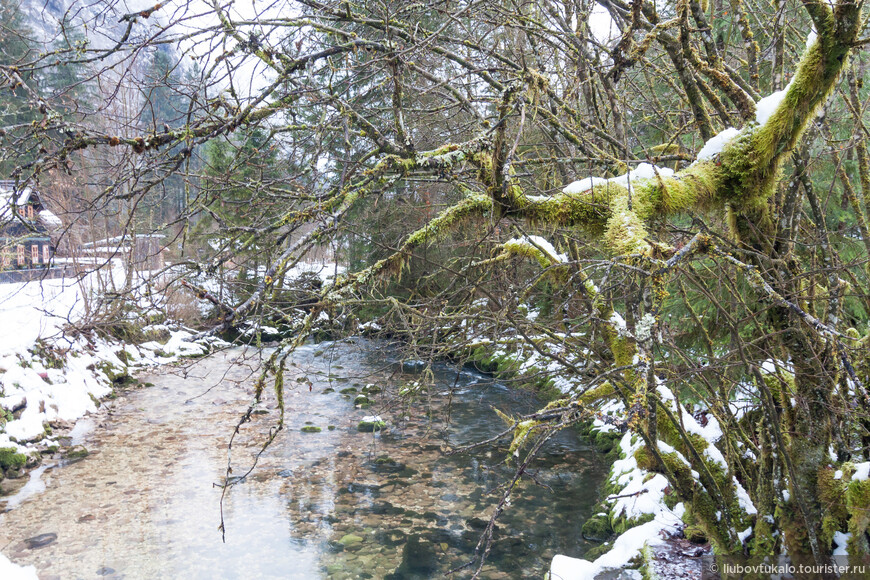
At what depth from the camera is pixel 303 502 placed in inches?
304

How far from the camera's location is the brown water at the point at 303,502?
244 inches

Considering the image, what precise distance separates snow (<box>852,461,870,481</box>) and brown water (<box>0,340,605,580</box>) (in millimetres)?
2506

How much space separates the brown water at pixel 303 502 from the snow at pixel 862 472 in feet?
8.22

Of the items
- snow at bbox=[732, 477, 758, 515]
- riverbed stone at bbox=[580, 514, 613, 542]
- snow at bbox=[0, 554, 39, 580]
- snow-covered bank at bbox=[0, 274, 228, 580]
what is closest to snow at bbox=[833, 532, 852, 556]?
snow at bbox=[732, 477, 758, 515]

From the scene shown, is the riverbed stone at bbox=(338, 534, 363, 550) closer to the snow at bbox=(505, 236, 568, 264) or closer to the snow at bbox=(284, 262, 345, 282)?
the snow at bbox=(284, 262, 345, 282)

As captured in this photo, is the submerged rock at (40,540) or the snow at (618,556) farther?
the submerged rock at (40,540)

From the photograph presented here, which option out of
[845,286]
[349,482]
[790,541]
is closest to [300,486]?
[349,482]

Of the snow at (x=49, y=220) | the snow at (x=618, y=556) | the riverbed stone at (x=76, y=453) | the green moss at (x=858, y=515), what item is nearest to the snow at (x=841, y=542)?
the green moss at (x=858, y=515)

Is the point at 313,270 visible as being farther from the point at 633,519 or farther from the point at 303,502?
the point at 633,519

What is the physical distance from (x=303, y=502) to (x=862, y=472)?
6351 millimetres

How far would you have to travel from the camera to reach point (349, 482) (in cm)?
834

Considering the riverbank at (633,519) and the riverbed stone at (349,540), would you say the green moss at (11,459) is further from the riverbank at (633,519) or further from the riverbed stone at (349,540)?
the riverbank at (633,519)

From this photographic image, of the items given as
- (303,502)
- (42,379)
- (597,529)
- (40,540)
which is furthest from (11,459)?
(597,529)

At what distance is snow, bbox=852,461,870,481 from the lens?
11.2 feet
